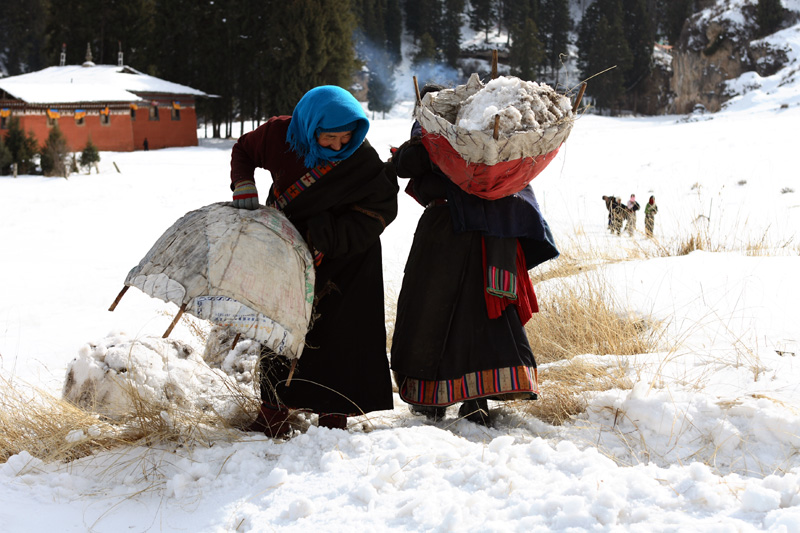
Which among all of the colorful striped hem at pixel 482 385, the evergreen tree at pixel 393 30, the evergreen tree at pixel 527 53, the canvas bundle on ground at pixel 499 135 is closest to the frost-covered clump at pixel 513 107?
the canvas bundle on ground at pixel 499 135

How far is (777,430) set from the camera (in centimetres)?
251

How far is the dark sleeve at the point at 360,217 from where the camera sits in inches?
104

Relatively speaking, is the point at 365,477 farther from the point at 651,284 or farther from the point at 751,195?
the point at 751,195

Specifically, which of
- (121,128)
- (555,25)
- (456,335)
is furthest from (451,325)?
(555,25)

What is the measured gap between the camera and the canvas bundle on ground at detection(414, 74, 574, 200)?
250 cm

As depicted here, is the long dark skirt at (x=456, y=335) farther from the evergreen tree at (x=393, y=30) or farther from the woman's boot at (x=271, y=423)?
the evergreen tree at (x=393, y=30)

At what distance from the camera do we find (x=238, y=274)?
230 centimetres

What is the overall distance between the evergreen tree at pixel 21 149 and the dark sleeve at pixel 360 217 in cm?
1861

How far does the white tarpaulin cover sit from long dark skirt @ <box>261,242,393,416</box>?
279 millimetres

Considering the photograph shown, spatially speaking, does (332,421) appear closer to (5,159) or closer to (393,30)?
(5,159)

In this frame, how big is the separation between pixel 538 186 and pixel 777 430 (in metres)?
11.2

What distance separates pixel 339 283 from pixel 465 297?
1.84ft

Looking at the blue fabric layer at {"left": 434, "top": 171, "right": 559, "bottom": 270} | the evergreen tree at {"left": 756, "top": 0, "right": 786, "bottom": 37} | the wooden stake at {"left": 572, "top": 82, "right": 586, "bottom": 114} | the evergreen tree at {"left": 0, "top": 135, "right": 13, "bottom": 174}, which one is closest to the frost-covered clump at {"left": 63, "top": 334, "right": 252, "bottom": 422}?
the blue fabric layer at {"left": 434, "top": 171, "right": 559, "bottom": 270}

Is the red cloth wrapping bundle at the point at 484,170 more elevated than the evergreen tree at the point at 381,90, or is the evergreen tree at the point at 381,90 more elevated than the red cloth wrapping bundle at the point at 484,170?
the evergreen tree at the point at 381,90
